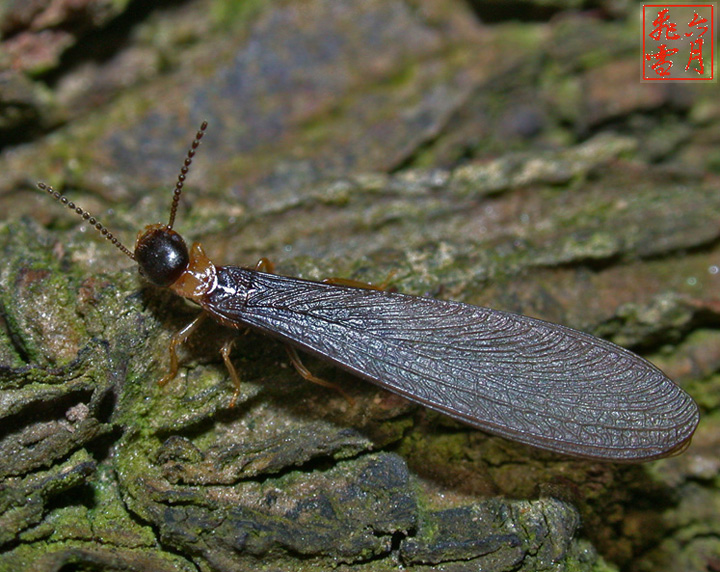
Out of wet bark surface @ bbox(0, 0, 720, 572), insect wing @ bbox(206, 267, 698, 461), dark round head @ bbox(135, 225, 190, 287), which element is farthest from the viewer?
dark round head @ bbox(135, 225, 190, 287)

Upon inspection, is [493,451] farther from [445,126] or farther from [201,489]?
[445,126]

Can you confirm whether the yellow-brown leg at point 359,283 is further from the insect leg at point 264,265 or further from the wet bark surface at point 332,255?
the insect leg at point 264,265

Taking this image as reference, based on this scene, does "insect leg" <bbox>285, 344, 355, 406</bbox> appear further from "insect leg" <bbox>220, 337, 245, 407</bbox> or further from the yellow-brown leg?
the yellow-brown leg

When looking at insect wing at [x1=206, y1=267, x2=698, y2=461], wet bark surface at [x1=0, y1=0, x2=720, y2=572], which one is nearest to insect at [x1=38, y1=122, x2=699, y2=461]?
insect wing at [x1=206, y1=267, x2=698, y2=461]

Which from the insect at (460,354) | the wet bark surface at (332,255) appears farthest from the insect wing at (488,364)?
the wet bark surface at (332,255)

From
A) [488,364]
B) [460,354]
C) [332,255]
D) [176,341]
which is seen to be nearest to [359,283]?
[332,255]
